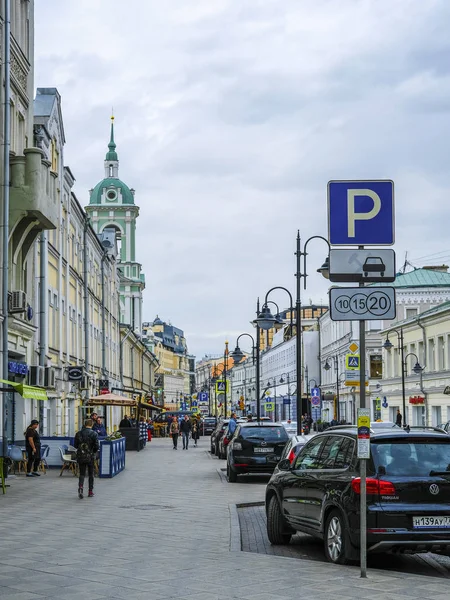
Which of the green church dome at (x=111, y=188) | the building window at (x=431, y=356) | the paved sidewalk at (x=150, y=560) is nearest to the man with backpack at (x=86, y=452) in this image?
the paved sidewalk at (x=150, y=560)

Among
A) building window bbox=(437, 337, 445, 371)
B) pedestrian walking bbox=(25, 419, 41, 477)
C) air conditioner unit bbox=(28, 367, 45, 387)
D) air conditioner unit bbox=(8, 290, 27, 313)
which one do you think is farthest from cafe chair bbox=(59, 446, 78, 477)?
building window bbox=(437, 337, 445, 371)

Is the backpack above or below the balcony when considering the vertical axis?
below

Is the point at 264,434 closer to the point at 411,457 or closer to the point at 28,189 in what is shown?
the point at 28,189

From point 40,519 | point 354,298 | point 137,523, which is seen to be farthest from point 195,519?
point 354,298

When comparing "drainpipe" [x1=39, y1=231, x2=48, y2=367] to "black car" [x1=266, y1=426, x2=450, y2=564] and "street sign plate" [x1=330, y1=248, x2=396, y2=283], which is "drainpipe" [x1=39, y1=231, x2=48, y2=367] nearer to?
"black car" [x1=266, y1=426, x2=450, y2=564]

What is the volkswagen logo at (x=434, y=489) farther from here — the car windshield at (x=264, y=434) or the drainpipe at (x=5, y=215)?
the drainpipe at (x=5, y=215)

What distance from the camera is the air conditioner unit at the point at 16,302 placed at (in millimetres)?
25750

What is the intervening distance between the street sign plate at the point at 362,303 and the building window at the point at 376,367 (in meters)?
66.6

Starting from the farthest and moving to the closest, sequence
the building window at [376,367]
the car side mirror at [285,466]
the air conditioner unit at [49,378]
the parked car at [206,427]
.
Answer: the parked car at [206,427] < the building window at [376,367] < the air conditioner unit at [49,378] < the car side mirror at [285,466]

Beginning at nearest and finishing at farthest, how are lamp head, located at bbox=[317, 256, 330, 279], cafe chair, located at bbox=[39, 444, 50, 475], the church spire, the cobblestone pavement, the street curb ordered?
the cobblestone pavement → the street curb → lamp head, located at bbox=[317, 256, 330, 279] → cafe chair, located at bbox=[39, 444, 50, 475] → the church spire

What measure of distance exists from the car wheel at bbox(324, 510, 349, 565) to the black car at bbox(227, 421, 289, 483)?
13724mm

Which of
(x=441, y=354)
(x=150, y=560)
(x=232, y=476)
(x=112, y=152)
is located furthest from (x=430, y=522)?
(x=112, y=152)

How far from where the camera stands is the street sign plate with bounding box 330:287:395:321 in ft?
33.5

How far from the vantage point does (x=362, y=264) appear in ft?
34.1
